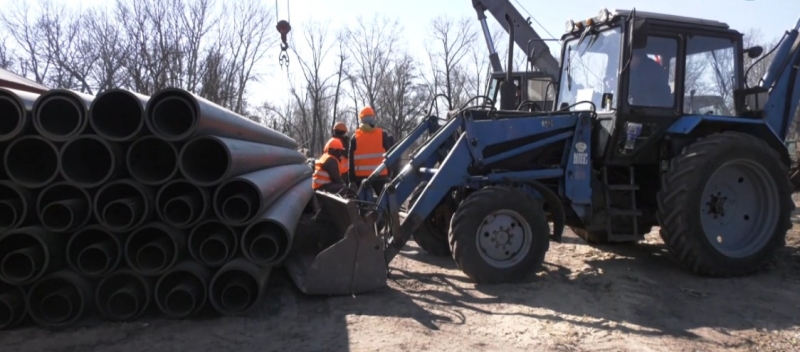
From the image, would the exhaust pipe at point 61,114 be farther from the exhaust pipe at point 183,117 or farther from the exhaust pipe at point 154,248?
the exhaust pipe at point 154,248

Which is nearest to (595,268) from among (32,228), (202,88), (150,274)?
(150,274)

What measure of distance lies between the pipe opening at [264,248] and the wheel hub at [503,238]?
6.51ft

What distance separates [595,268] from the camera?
6.88 m

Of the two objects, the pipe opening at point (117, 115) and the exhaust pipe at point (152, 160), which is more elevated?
the pipe opening at point (117, 115)

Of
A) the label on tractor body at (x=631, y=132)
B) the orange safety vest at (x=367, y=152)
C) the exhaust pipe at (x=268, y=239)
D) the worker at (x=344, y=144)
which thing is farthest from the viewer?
the worker at (x=344, y=144)

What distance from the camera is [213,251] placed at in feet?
16.3

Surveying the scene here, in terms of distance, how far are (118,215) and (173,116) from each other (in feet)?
2.84

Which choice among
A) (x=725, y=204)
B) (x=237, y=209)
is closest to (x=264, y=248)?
(x=237, y=209)

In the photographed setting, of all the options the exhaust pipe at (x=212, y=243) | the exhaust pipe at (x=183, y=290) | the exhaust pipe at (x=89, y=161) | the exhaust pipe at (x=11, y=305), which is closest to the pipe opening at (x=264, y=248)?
the exhaust pipe at (x=212, y=243)

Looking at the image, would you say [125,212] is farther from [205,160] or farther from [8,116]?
[8,116]

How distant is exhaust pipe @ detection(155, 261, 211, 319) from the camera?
15.7ft

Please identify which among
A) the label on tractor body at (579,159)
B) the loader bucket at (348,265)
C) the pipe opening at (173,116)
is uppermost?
the pipe opening at (173,116)

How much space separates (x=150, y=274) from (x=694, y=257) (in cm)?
507

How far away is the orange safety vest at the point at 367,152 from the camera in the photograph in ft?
26.6
